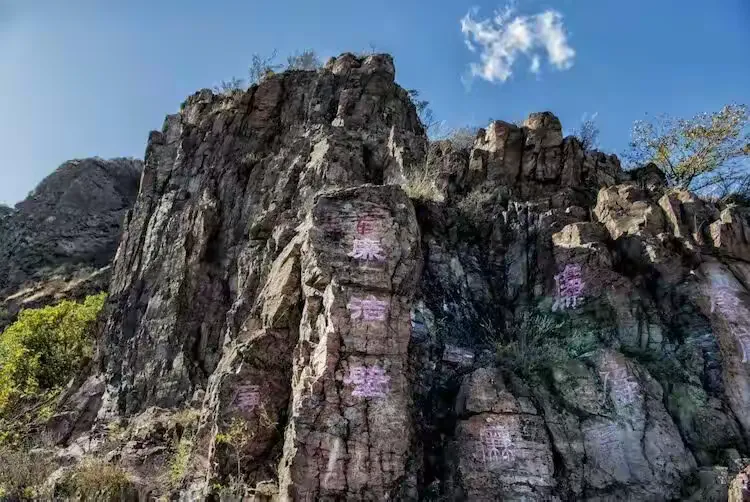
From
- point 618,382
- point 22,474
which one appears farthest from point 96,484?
point 618,382

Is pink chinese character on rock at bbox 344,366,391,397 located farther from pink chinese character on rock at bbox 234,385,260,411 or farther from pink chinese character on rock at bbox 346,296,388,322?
pink chinese character on rock at bbox 234,385,260,411

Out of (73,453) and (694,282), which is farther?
(73,453)

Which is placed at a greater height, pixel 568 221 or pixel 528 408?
pixel 568 221

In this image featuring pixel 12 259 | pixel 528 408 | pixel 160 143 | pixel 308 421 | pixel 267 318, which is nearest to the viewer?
pixel 308 421

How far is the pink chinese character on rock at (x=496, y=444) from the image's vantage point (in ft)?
30.2

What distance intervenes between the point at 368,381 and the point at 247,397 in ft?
6.70

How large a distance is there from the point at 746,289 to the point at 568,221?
3.41m

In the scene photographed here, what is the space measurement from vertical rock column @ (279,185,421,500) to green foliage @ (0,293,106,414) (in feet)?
33.6

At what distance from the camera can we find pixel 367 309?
9.86m

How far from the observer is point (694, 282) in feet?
37.6

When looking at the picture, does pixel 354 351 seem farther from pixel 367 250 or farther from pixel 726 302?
pixel 726 302

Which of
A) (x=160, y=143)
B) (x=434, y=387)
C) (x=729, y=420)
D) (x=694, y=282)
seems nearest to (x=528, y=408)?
(x=434, y=387)

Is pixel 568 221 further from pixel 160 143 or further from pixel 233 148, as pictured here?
pixel 160 143

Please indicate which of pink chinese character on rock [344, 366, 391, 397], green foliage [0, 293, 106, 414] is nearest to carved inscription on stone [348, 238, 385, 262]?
pink chinese character on rock [344, 366, 391, 397]
